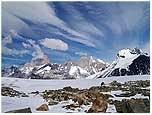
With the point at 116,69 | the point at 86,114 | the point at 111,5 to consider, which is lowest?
the point at 86,114

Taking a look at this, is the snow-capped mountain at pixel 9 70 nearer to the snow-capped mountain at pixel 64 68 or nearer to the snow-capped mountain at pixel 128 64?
the snow-capped mountain at pixel 64 68

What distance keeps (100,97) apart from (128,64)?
1.02 ft

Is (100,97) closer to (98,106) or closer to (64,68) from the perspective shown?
(98,106)

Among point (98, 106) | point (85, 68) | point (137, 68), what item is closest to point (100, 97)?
point (98, 106)

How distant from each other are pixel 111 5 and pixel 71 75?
1.91 ft

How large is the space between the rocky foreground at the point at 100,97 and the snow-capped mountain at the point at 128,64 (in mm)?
71

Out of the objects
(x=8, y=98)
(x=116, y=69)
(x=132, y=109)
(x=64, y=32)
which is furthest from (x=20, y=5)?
(x=132, y=109)

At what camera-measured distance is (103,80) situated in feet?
7.74

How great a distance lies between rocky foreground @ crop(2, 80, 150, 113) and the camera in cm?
232

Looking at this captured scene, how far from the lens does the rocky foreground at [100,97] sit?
2.32 metres

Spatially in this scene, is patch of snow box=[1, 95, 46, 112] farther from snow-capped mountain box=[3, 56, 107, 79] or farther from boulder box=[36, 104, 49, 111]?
snow-capped mountain box=[3, 56, 107, 79]

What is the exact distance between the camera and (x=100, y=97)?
2.34 metres

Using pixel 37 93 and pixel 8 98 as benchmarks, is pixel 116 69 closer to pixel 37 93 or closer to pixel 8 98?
pixel 37 93

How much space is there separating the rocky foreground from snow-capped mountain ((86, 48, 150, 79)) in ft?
0.23
